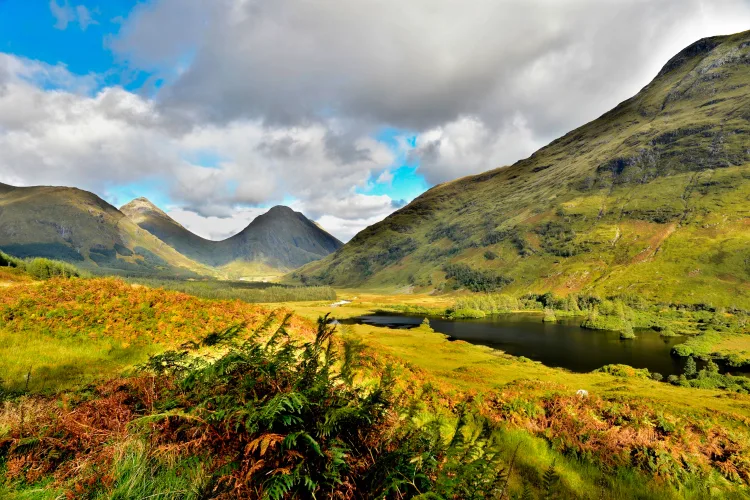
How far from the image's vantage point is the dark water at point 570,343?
8231 cm

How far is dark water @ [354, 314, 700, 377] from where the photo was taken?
82.3 metres

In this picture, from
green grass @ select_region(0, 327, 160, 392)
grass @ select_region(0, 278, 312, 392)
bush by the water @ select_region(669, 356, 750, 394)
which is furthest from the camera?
bush by the water @ select_region(669, 356, 750, 394)

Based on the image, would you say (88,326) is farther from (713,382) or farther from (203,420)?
(713,382)

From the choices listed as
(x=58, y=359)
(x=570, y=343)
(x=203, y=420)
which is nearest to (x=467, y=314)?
(x=570, y=343)

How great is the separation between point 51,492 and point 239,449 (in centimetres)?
282

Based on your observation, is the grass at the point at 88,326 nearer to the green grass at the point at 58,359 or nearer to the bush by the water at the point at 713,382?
the green grass at the point at 58,359

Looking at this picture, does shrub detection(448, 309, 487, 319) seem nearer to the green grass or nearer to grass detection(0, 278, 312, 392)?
grass detection(0, 278, 312, 392)

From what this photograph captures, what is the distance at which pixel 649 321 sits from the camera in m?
147

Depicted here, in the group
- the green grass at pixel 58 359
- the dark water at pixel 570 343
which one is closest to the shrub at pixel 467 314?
the dark water at pixel 570 343

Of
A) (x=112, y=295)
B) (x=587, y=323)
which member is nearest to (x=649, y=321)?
(x=587, y=323)

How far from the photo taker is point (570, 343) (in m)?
106

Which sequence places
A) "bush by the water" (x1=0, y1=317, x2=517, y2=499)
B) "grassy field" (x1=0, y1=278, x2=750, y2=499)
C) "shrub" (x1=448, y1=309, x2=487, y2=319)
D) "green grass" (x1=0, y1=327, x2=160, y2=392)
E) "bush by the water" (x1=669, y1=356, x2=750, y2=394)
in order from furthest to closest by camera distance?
"shrub" (x1=448, y1=309, x2=487, y2=319)
"bush by the water" (x1=669, y1=356, x2=750, y2=394)
"green grass" (x1=0, y1=327, x2=160, y2=392)
"grassy field" (x1=0, y1=278, x2=750, y2=499)
"bush by the water" (x1=0, y1=317, x2=517, y2=499)

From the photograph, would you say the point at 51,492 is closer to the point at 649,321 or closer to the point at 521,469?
the point at 521,469

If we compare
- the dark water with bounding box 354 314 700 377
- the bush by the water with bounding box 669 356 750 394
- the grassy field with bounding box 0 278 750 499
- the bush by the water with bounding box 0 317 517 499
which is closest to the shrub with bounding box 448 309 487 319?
the dark water with bounding box 354 314 700 377
